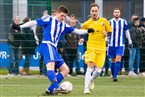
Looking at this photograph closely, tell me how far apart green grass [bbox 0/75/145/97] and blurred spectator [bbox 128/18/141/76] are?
796 millimetres

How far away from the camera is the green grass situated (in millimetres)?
13188

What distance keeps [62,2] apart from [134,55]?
20.2 feet

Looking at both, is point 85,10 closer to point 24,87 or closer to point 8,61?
point 8,61

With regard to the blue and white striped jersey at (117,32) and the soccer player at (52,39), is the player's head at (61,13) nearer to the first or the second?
the soccer player at (52,39)

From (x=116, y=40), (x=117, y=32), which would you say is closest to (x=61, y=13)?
(x=116, y=40)

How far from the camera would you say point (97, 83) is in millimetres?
17000

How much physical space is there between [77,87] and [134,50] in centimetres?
536

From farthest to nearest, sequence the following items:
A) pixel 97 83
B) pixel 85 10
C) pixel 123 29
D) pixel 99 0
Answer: pixel 85 10, pixel 99 0, pixel 123 29, pixel 97 83

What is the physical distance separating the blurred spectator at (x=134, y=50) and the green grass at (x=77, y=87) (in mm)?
796

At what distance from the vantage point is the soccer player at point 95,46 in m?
14.1

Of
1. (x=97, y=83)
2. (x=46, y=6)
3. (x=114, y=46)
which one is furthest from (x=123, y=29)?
(x=46, y=6)

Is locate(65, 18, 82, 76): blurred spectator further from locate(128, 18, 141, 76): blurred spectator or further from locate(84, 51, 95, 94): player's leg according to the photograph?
locate(84, 51, 95, 94): player's leg

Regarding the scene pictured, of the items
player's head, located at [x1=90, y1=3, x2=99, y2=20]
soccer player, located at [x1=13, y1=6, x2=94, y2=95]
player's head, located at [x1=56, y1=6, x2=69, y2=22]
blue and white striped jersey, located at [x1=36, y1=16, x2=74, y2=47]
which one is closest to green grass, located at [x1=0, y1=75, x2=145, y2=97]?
soccer player, located at [x1=13, y1=6, x2=94, y2=95]

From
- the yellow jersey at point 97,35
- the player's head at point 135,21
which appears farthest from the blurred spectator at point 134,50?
the yellow jersey at point 97,35
